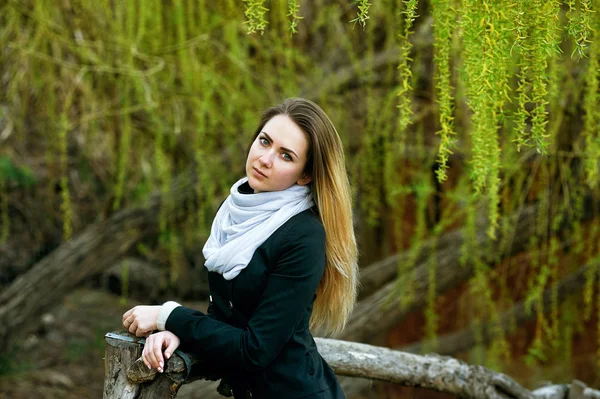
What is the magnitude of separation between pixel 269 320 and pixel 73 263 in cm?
248

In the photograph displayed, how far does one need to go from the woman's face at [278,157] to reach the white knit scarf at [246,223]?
24mm

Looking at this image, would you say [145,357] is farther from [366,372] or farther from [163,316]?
[366,372]

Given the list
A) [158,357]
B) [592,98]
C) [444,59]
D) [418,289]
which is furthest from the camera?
[418,289]

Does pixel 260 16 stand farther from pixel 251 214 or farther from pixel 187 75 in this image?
pixel 187 75

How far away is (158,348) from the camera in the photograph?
4.96 feet

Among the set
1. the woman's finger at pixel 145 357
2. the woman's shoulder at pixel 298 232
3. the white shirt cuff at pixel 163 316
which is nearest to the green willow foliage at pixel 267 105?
the woman's shoulder at pixel 298 232

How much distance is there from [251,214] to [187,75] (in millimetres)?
1886

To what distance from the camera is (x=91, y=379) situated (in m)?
4.91

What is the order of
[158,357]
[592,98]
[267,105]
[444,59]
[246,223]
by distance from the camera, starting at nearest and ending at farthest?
[158,357] < [246,223] < [444,59] < [592,98] < [267,105]

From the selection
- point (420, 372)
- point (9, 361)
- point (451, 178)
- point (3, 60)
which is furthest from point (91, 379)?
point (420, 372)

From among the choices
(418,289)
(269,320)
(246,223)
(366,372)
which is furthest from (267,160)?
(418,289)

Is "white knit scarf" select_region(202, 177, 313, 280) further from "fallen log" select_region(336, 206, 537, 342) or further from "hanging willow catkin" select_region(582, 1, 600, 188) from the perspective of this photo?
"fallen log" select_region(336, 206, 537, 342)

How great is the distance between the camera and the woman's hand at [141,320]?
159 centimetres

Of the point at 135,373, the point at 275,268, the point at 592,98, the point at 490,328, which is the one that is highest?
the point at 592,98
